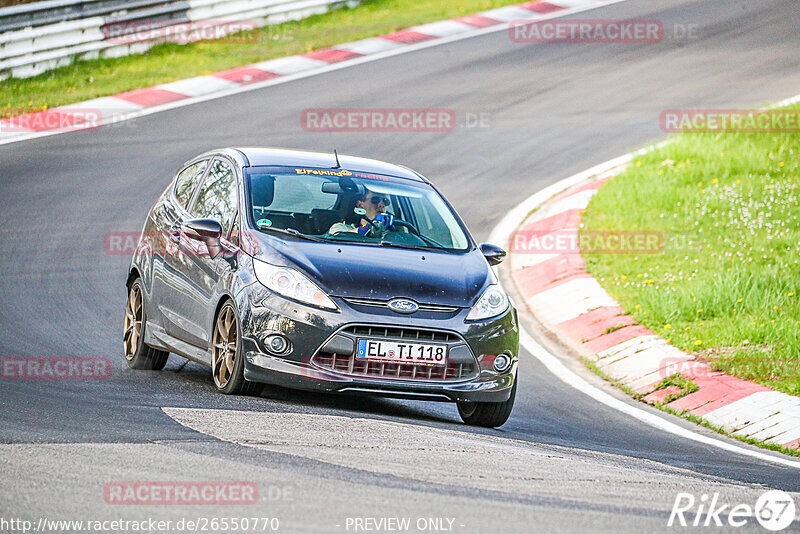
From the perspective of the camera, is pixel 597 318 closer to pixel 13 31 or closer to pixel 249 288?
pixel 249 288

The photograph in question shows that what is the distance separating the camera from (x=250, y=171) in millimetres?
9305

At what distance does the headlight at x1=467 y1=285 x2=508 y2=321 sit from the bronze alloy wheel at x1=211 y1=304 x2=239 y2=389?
60.2 inches

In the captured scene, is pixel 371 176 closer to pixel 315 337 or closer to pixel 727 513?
pixel 315 337

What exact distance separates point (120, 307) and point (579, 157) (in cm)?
839

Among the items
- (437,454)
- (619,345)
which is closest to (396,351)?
(437,454)

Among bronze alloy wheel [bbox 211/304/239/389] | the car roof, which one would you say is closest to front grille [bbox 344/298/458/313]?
bronze alloy wheel [bbox 211/304/239/389]

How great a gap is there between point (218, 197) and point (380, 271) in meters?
1.68

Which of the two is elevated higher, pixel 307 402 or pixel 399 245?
pixel 399 245

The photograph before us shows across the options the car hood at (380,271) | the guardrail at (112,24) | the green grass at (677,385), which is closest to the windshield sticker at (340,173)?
the car hood at (380,271)

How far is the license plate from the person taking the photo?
26.4 feet

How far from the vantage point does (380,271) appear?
8320 millimetres

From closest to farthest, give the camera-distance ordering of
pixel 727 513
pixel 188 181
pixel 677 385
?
pixel 727 513 → pixel 188 181 → pixel 677 385

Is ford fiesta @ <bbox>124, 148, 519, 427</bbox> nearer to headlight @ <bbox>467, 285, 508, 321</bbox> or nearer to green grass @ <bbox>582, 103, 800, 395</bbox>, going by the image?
headlight @ <bbox>467, 285, 508, 321</bbox>

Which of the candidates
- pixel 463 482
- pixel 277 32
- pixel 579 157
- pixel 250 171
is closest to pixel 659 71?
pixel 579 157
